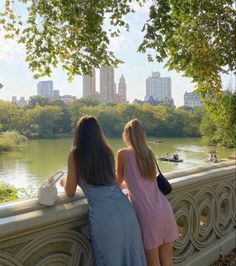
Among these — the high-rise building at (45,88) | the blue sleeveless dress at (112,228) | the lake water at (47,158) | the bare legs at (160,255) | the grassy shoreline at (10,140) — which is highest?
the high-rise building at (45,88)

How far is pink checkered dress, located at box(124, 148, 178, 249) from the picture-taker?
7.24 feet

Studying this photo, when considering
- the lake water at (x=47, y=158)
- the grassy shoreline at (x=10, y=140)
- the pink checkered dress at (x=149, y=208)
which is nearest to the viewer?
the pink checkered dress at (x=149, y=208)

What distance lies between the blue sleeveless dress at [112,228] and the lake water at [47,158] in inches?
756

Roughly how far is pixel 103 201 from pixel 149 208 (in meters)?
0.37

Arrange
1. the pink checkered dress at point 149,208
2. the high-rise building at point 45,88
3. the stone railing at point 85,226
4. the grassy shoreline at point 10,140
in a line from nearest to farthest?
the stone railing at point 85,226 → the pink checkered dress at point 149,208 → the grassy shoreline at point 10,140 → the high-rise building at point 45,88

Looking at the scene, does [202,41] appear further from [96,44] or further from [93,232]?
[93,232]

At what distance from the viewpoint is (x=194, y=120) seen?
50094 millimetres

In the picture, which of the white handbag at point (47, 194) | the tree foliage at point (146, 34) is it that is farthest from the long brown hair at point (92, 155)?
the tree foliage at point (146, 34)

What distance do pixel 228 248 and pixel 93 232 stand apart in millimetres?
2041

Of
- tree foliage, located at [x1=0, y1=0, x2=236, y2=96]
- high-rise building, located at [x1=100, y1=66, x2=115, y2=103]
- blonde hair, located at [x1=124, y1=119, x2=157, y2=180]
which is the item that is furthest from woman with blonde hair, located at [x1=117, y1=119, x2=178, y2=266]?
high-rise building, located at [x1=100, y1=66, x2=115, y2=103]

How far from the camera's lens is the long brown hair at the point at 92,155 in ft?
6.52

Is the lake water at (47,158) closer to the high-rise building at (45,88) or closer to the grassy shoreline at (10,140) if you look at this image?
the grassy shoreline at (10,140)

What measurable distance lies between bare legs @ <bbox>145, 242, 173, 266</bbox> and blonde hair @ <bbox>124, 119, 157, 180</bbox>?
1.46 feet

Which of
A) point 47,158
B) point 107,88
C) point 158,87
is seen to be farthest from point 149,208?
point 158,87
